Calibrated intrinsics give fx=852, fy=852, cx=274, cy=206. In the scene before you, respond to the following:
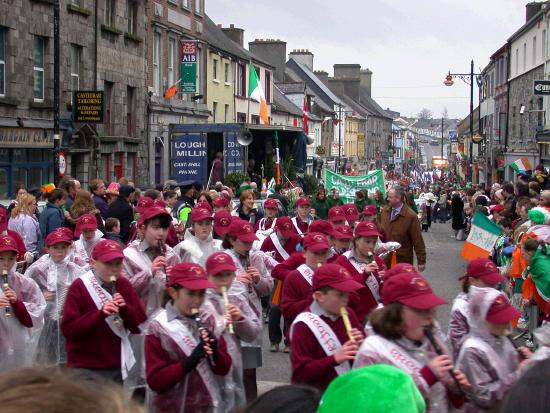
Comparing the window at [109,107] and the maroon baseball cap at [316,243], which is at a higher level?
the window at [109,107]

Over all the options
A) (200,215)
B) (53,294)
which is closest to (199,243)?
(200,215)

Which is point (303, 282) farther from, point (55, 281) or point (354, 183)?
point (354, 183)

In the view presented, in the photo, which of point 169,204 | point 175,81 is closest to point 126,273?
point 169,204

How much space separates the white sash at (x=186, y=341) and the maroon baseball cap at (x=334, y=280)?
0.86m

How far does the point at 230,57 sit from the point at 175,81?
818 cm

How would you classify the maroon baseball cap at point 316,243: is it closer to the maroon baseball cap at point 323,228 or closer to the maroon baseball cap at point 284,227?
the maroon baseball cap at point 323,228

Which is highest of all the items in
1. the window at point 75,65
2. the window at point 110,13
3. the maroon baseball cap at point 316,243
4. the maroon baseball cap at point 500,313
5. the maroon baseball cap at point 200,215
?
the window at point 110,13

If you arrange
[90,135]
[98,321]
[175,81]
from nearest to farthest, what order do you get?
1. [98,321]
2. [90,135]
3. [175,81]

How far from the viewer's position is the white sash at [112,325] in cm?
608

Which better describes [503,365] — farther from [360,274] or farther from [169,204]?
[169,204]

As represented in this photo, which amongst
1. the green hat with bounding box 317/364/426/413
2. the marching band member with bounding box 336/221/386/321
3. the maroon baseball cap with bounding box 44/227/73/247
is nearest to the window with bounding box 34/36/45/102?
the maroon baseball cap with bounding box 44/227/73/247

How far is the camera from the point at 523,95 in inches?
1652

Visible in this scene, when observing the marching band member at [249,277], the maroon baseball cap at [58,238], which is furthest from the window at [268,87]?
the maroon baseball cap at [58,238]

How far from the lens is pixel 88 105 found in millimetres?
23297
